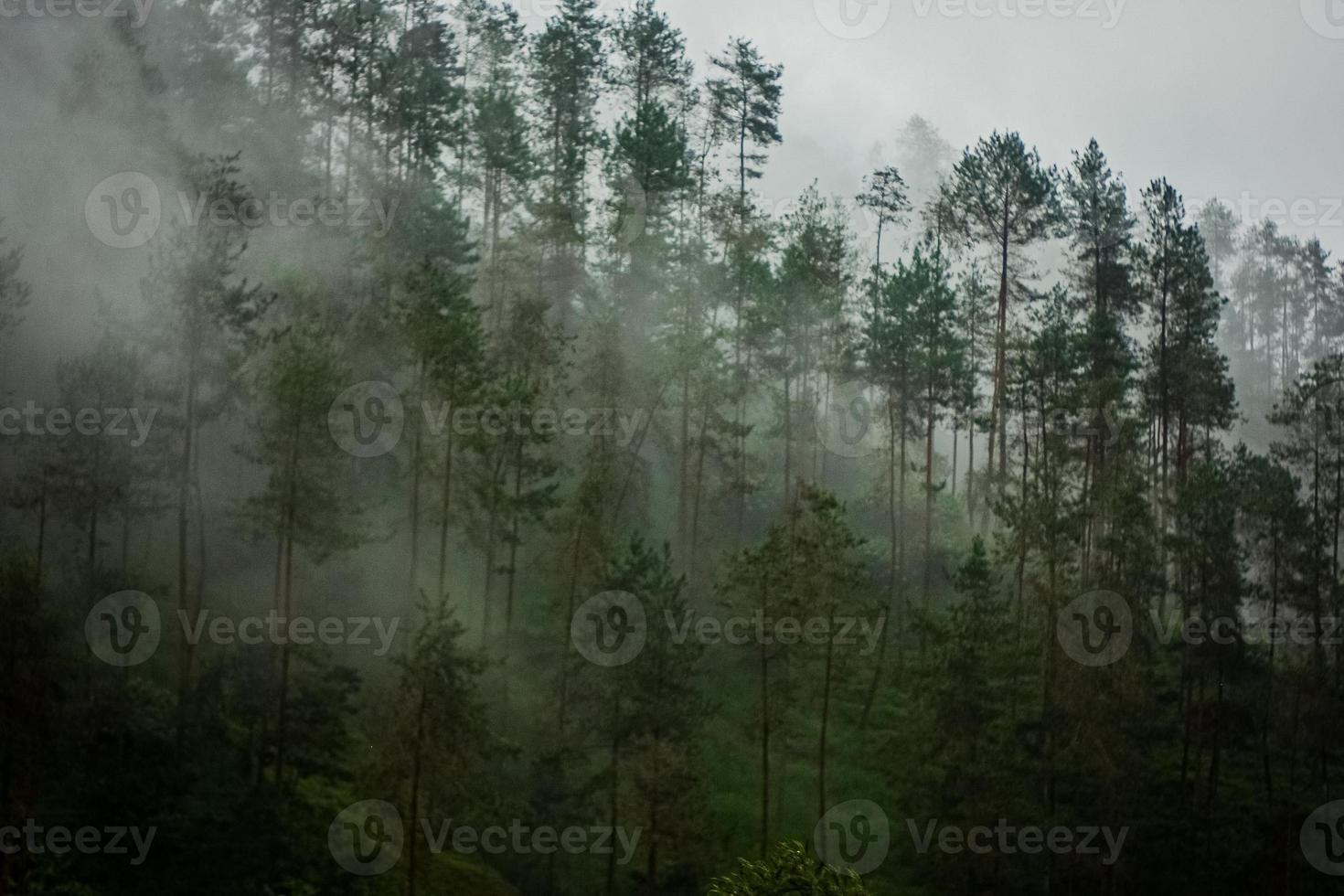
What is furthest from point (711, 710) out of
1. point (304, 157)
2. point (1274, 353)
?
point (1274, 353)

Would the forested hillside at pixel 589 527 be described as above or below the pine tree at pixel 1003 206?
below

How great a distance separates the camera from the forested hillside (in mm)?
29281

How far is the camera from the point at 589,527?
33875 millimetres

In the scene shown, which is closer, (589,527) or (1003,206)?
(589,527)

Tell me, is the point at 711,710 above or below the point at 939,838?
above

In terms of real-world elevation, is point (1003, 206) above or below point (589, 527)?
above

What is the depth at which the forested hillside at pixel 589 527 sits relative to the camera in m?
29.3

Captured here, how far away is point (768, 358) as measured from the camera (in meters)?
44.9

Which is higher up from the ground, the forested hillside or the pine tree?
the pine tree

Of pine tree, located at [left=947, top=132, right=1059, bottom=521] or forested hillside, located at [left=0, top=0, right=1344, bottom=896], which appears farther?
pine tree, located at [left=947, top=132, right=1059, bottom=521]

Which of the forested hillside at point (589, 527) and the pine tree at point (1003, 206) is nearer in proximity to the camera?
the forested hillside at point (589, 527)

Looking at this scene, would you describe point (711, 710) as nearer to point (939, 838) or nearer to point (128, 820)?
point (939, 838)

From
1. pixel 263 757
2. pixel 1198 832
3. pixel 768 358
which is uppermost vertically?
pixel 768 358

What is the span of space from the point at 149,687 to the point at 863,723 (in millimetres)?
22075
